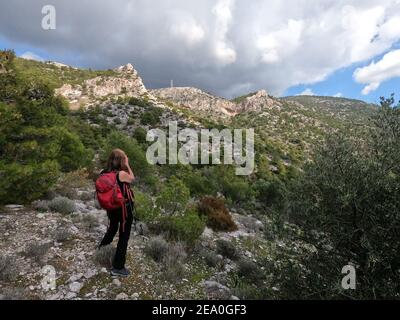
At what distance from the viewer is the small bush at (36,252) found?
6.43m

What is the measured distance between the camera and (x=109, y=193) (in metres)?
5.43

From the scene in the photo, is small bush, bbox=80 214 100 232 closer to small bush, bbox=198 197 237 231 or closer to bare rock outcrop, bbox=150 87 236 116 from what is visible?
small bush, bbox=198 197 237 231

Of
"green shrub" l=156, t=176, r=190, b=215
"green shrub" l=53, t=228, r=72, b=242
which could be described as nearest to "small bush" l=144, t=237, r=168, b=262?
"green shrub" l=53, t=228, r=72, b=242

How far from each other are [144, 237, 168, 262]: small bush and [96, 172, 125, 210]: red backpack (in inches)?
89.8

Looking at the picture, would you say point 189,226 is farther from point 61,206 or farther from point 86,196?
point 86,196

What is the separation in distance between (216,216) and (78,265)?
6785mm

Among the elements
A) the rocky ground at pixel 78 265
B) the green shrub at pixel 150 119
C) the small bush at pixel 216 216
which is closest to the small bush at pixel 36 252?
the rocky ground at pixel 78 265

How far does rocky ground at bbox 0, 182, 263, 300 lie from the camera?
565 centimetres

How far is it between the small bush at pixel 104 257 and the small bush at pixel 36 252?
1041mm

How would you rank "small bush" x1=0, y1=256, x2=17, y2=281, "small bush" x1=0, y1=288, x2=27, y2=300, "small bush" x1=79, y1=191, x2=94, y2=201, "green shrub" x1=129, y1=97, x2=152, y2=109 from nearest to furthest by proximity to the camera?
"small bush" x1=0, y1=288, x2=27, y2=300 < "small bush" x1=0, y1=256, x2=17, y2=281 < "small bush" x1=79, y1=191, x2=94, y2=201 < "green shrub" x1=129, y1=97, x2=152, y2=109

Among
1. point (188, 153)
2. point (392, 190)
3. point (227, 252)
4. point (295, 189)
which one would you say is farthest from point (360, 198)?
point (188, 153)

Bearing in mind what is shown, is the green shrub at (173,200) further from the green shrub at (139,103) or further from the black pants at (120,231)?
the green shrub at (139,103)

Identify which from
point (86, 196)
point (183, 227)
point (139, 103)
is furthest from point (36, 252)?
point (139, 103)
